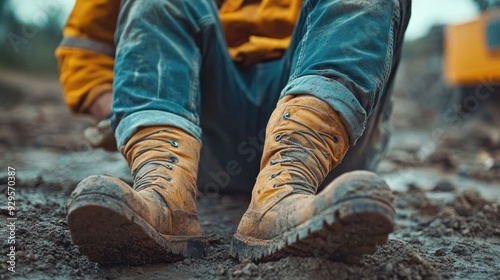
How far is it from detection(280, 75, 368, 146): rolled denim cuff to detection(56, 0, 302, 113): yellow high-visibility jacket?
0.58 m

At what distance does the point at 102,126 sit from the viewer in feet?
6.13

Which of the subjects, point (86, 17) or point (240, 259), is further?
point (86, 17)

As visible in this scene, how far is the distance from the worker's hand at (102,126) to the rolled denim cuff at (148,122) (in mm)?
541

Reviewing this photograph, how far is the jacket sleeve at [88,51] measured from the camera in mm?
1946

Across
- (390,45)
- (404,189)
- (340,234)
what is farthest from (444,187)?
(340,234)

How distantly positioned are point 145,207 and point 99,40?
1.09 metres

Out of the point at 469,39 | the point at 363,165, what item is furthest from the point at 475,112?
the point at 363,165

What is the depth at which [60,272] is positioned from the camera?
1.12 m

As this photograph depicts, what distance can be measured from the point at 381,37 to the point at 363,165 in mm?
636

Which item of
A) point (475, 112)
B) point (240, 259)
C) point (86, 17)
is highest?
point (86, 17)

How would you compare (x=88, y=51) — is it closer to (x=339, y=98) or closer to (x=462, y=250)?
(x=339, y=98)

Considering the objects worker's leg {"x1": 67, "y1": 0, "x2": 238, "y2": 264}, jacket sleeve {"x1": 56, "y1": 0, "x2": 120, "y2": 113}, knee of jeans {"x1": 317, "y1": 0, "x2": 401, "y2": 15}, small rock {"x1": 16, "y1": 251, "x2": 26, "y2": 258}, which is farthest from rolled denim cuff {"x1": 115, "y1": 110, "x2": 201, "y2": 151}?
jacket sleeve {"x1": 56, "y1": 0, "x2": 120, "y2": 113}

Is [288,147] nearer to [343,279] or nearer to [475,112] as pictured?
[343,279]

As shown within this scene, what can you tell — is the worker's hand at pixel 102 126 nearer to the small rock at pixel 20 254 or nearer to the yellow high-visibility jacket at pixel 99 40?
the yellow high-visibility jacket at pixel 99 40
